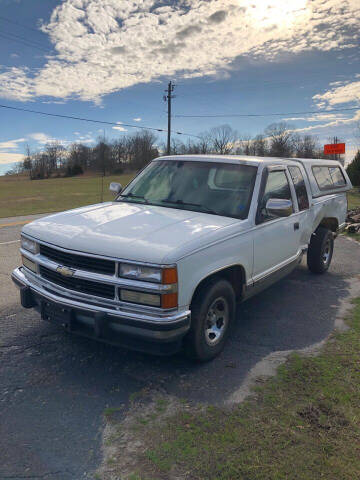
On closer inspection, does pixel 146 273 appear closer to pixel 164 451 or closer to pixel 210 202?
pixel 164 451

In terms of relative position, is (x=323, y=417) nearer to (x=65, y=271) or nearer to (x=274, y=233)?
(x=274, y=233)

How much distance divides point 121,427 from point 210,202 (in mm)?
2418

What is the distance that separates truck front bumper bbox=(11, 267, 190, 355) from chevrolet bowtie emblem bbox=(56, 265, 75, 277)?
8.9 inches

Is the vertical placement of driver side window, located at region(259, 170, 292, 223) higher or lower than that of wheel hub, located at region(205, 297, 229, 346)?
higher

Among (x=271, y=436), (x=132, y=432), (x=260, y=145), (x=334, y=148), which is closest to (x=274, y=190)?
(x=271, y=436)

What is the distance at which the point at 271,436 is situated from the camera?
2.70 metres

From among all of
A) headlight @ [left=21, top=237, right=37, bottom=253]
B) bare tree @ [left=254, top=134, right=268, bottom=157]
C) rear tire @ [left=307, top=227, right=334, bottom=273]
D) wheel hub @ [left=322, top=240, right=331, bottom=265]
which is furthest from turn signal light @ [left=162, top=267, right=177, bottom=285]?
bare tree @ [left=254, top=134, right=268, bottom=157]

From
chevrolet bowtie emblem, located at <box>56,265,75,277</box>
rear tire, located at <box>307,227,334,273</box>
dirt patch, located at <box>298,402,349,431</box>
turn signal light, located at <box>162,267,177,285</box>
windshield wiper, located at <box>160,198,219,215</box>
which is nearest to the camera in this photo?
dirt patch, located at <box>298,402,349,431</box>

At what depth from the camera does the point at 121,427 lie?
280cm

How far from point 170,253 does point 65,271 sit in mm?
999

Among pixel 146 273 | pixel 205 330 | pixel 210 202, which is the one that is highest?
pixel 210 202

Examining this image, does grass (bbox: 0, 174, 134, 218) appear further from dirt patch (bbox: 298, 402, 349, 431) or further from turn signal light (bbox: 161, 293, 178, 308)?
dirt patch (bbox: 298, 402, 349, 431)

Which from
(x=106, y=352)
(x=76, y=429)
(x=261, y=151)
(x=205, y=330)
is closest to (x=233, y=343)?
(x=205, y=330)

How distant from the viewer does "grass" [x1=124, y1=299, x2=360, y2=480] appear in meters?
2.40
